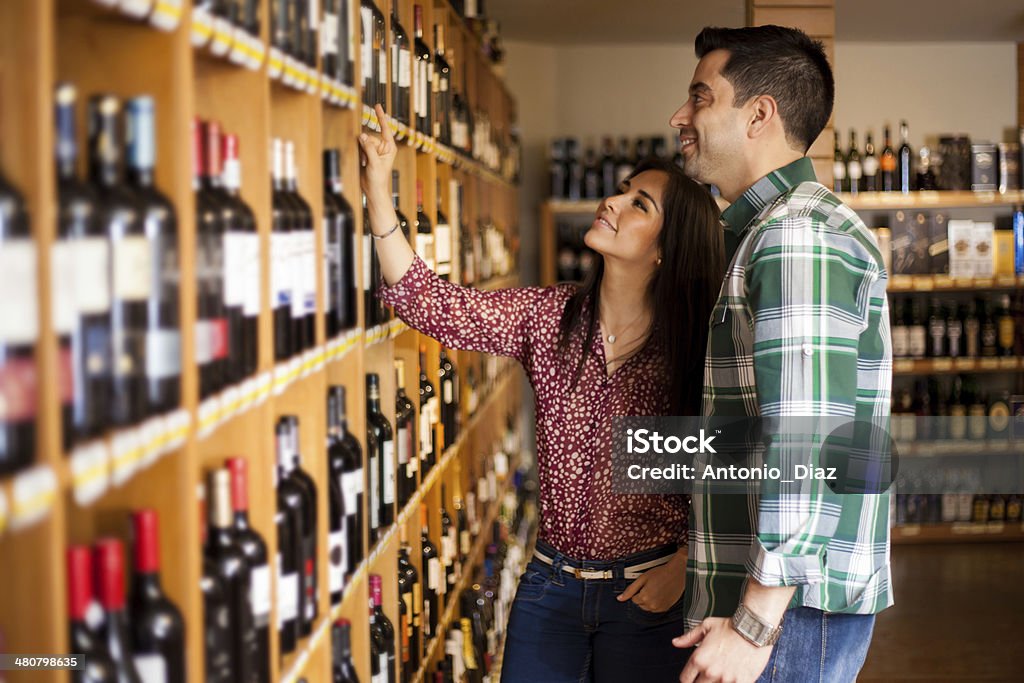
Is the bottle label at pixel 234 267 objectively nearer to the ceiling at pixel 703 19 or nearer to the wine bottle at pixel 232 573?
the wine bottle at pixel 232 573

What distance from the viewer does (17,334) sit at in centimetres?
96

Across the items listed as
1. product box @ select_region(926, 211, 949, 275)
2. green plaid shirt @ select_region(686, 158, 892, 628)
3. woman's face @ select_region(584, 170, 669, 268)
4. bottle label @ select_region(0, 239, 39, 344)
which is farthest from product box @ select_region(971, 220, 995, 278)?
bottle label @ select_region(0, 239, 39, 344)

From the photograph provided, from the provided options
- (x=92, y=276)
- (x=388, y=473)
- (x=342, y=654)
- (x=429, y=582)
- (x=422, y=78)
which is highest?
(x=422, y=78)

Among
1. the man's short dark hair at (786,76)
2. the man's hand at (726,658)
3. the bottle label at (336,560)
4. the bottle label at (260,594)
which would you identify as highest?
the man's short dark hair at (786,76)

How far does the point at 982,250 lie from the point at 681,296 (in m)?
5.28

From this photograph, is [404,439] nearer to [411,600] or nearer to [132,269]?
[411,600]

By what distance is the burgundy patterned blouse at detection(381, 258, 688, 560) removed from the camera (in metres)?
2.41

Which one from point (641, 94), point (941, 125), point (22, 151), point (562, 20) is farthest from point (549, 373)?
point (941, 125)

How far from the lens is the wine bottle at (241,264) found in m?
1.48

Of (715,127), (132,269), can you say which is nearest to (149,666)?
(132,269)

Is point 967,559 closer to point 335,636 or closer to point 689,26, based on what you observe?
point 689,26

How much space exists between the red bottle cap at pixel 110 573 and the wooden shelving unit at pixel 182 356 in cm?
5

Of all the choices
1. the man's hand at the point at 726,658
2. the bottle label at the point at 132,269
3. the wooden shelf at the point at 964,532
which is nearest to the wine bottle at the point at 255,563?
the bottle label at the point at 132,269

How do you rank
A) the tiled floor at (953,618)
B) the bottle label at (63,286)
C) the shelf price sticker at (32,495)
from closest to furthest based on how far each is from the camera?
the shelf price sticker at (32,495), the bottle label at (63,286), the tiled floor at (953,618)
